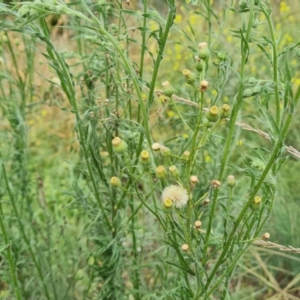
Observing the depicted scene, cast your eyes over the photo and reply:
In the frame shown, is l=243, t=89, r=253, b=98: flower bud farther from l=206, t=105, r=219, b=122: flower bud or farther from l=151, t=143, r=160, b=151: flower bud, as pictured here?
l=151, t=143, r=160, b=151: flower bud

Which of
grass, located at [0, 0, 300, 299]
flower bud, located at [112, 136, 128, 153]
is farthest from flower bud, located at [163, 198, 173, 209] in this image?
Answer: flower bud, located at [112, 136, 128, 153]

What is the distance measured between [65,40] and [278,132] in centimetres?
389

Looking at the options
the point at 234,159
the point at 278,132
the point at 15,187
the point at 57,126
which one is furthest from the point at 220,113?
the point at 57,126

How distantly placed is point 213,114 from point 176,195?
18cm

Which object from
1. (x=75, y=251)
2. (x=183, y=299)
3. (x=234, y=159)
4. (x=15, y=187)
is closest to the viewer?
(x=183, y=299)

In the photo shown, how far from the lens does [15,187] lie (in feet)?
6.42

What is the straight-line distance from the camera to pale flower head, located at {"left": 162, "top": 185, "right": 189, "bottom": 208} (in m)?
1.06

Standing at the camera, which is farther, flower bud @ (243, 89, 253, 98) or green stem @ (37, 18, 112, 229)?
green stem @ (37, 18, 112, 229)

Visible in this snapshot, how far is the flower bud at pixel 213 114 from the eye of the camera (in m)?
0.99

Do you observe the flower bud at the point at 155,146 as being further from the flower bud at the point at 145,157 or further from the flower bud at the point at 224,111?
the flower bud at the point at 224,111

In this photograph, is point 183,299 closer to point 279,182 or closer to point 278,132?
point 278,132

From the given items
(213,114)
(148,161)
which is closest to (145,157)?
(148,161)

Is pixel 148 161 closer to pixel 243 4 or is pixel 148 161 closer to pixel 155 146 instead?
pixel 155 146

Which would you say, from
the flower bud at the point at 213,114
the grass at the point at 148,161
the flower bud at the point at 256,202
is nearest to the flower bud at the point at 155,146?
the grass at the point at 148,161
